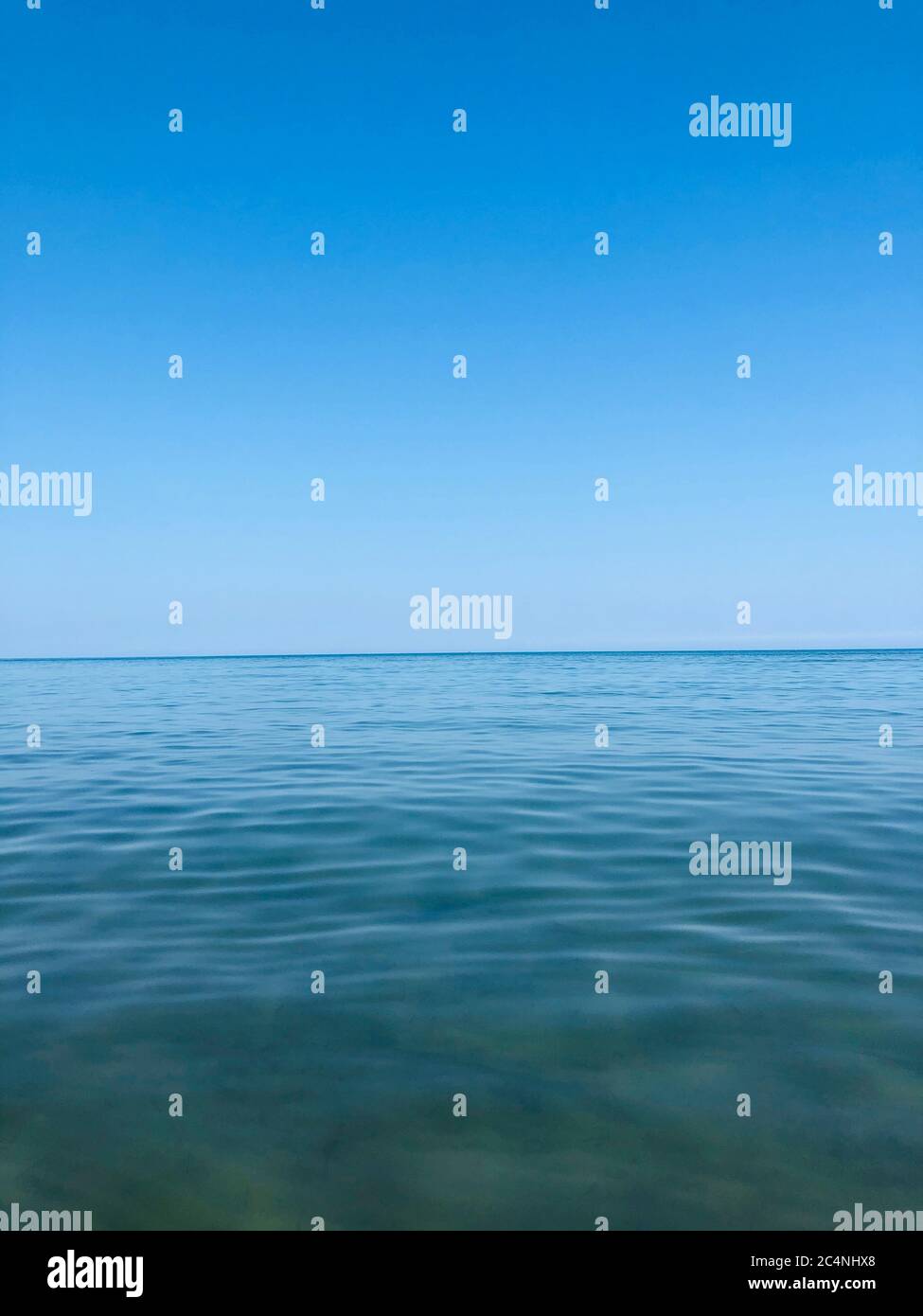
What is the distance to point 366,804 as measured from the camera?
10406 mm

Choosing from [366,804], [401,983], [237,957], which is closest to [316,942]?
[237,957]

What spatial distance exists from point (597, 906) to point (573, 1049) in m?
2.32

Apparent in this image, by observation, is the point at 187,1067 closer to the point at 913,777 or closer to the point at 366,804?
the point at 366,804

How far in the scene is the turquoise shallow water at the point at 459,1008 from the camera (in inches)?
134

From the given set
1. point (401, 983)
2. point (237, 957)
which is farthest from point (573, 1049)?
point (237, 957)

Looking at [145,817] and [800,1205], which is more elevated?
[145,817]

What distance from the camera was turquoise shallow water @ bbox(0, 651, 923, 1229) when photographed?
3402 millimetres

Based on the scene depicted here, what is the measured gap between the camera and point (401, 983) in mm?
5145

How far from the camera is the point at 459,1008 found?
4.82 meters

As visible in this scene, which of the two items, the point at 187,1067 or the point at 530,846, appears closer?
the point at 187,1067

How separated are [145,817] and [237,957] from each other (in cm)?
500
